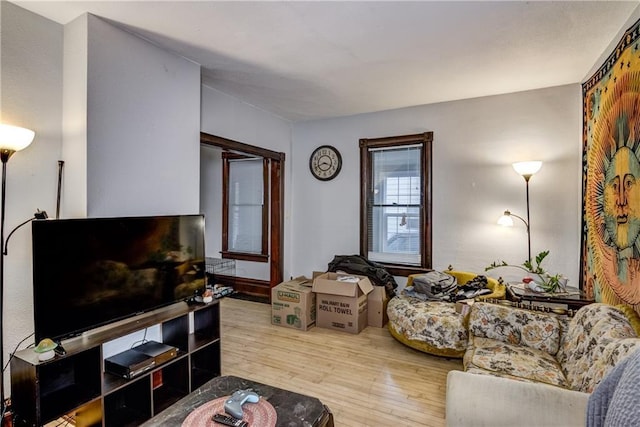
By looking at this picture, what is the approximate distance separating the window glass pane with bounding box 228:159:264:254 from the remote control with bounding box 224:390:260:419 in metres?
3.72

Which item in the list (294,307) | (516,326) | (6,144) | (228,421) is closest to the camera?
(228,421)

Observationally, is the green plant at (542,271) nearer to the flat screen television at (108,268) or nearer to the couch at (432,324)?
the couch at (432,324)

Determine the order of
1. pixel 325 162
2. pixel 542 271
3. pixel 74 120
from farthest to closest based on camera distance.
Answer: pixel 325 162 → pixel 542 271 → pixel 74 120

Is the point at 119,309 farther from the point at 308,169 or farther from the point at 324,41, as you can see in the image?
the point at 308,169

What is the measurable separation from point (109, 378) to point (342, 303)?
2312 millimetres

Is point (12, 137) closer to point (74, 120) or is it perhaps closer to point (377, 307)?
point (74, 120)

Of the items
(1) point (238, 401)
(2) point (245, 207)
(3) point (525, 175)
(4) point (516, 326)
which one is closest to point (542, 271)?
(3) point (525, 175)

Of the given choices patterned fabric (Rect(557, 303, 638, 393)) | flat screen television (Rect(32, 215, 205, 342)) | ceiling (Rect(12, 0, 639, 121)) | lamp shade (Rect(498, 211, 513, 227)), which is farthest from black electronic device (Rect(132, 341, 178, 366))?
lamp shade (Rect(498, 211, 513, 227))

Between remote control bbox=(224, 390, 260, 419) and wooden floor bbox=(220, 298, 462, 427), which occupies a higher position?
remote control bbox=(224, 390, 260, 419)

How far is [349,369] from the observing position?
9.49ft

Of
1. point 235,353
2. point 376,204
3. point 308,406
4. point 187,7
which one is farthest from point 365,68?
point 235,353

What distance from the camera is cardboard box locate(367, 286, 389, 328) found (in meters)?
3.90

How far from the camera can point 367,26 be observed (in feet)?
7.48

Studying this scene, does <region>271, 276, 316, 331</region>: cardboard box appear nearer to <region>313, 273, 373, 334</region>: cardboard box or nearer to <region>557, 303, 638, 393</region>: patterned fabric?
<region>313, 273, 373, 334</region>: cardboard box
